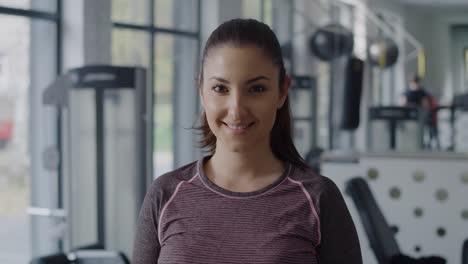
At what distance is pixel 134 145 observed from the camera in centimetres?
256

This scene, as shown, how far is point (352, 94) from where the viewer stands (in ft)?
11.9

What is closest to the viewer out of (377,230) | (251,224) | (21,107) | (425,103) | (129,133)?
(251,224)

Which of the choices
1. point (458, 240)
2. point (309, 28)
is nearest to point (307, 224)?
point (458, 240)

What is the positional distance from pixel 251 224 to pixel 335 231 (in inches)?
4.0

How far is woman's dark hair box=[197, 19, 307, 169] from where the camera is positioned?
805 mm

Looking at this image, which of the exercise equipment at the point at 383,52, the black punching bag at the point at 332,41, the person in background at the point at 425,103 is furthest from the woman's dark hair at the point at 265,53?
the person in background at the point at 425,103

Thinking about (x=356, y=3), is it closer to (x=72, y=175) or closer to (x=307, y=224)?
(x=72, y=175)

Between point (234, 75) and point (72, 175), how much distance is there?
6.52 feet

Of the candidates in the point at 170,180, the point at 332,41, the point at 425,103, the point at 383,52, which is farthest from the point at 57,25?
the point at 425,103

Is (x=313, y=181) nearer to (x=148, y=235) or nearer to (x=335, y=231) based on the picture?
(x=335, y=231)

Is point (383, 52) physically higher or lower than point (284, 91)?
higher

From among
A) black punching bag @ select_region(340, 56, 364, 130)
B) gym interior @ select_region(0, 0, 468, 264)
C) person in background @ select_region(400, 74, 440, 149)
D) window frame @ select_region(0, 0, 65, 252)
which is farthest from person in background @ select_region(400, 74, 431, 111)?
window frame @ select_region(0, 0, 65, 252)

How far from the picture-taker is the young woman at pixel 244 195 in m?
0.78

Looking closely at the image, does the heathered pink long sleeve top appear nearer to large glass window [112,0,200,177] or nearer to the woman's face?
the woman's face
